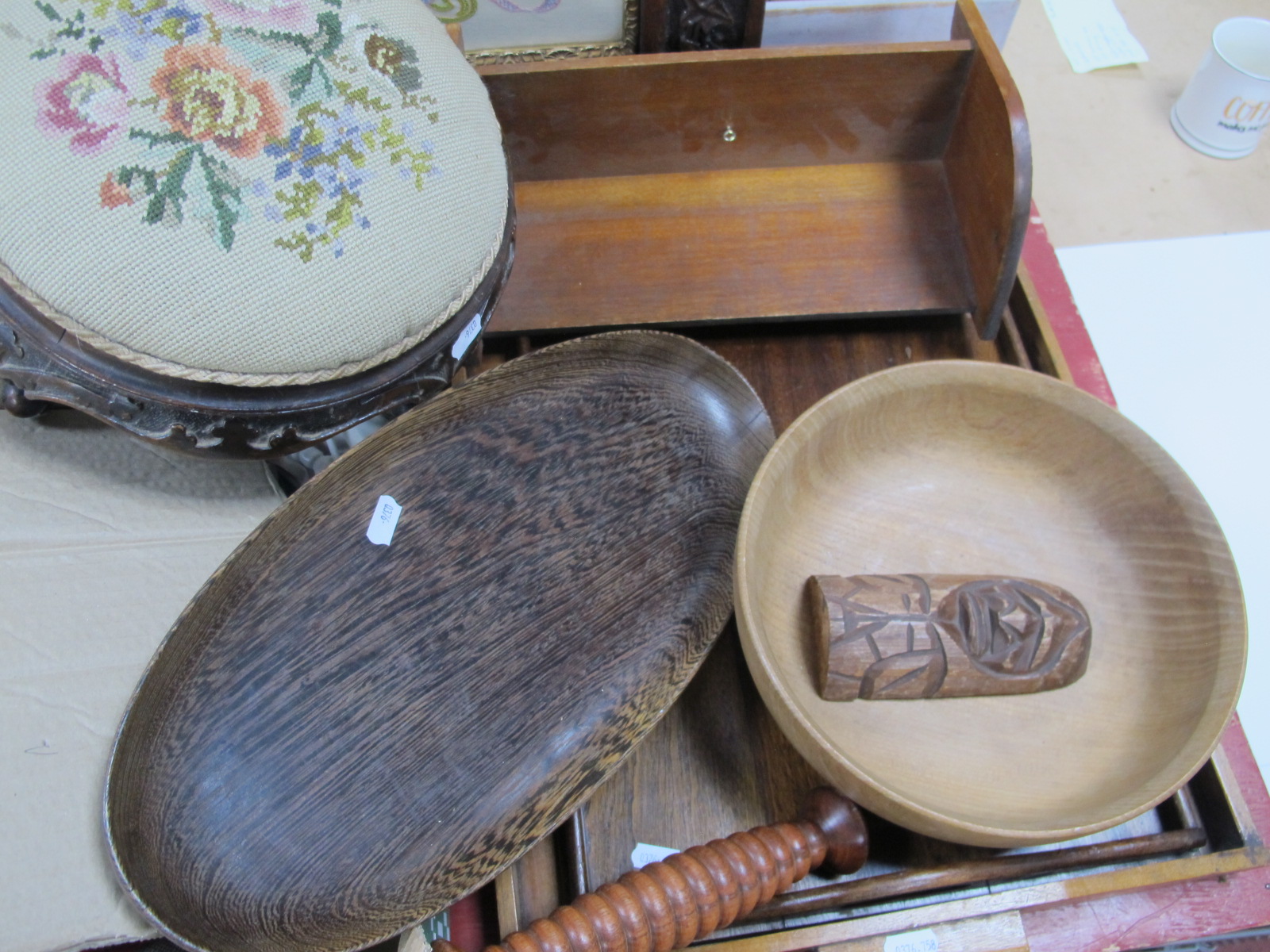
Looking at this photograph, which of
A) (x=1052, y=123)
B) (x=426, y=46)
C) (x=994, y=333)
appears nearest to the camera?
(x=426, y=46)

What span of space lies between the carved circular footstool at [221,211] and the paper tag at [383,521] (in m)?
0.10

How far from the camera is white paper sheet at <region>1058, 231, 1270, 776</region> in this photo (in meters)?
0.89

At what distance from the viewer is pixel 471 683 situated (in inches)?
23.9

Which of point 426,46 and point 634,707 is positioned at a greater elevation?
point 426,46

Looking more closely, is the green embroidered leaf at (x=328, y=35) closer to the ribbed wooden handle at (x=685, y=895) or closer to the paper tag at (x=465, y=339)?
the paper tag at (x=465, y=339)

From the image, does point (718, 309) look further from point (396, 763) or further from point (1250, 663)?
point (1250, 663)

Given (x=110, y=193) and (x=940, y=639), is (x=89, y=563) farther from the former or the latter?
(x=940, y=639)

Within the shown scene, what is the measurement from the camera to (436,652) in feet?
1.98

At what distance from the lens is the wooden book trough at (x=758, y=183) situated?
30.7 inches

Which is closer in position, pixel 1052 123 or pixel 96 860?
pixel 96 860

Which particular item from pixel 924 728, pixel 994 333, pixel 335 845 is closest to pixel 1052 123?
pixel 994 333

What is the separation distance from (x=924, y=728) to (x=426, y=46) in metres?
0.53

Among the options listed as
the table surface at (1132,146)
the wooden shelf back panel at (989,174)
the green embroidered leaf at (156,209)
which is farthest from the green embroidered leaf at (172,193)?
the table surface at (1132,146)

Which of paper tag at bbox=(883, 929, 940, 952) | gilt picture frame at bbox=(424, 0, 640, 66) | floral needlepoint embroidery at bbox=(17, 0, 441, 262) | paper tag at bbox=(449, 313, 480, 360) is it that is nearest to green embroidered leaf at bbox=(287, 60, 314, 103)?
floral needlepoint embroidery at bbox=(17, 0, 441, 262)
